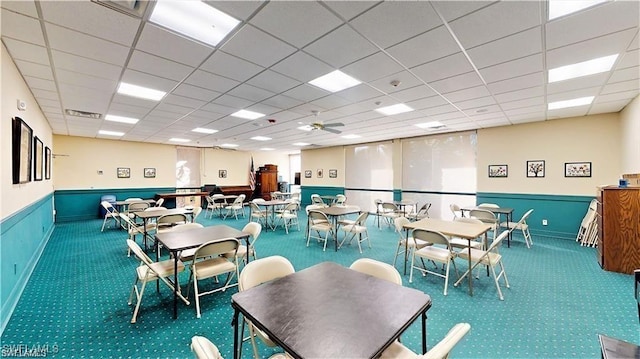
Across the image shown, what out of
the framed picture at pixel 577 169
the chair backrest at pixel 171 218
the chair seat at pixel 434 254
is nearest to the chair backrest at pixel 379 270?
the chair seat at pixel 434 254

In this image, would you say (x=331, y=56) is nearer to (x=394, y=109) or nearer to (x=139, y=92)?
(x=394, y=109)

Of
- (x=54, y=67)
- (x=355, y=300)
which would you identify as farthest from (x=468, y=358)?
(x=54, y=67)

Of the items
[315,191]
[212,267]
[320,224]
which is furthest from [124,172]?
[212,267]

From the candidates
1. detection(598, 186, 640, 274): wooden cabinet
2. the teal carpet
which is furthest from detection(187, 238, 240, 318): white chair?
detection(598, 186, 640, 274): wooden cabinet

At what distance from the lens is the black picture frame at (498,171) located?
263 inches

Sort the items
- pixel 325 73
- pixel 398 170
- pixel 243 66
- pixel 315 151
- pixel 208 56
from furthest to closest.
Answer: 1. pixel 315 151
2. pixel 398 170
3. pixel 325 73
4. pixel 243 66
5. pixel 208 56

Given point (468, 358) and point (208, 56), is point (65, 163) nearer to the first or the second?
point (208, 56)

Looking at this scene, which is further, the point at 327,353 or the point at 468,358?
the point at 468,358

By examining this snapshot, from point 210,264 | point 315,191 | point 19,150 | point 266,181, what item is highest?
point 19,150

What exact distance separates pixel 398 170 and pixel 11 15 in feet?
29.1

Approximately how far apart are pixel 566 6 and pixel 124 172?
1184cm

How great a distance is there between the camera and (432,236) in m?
3.14

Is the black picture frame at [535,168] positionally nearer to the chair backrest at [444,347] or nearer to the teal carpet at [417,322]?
the teal carpet at [417,322]

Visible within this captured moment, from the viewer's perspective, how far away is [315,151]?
1197 cm
